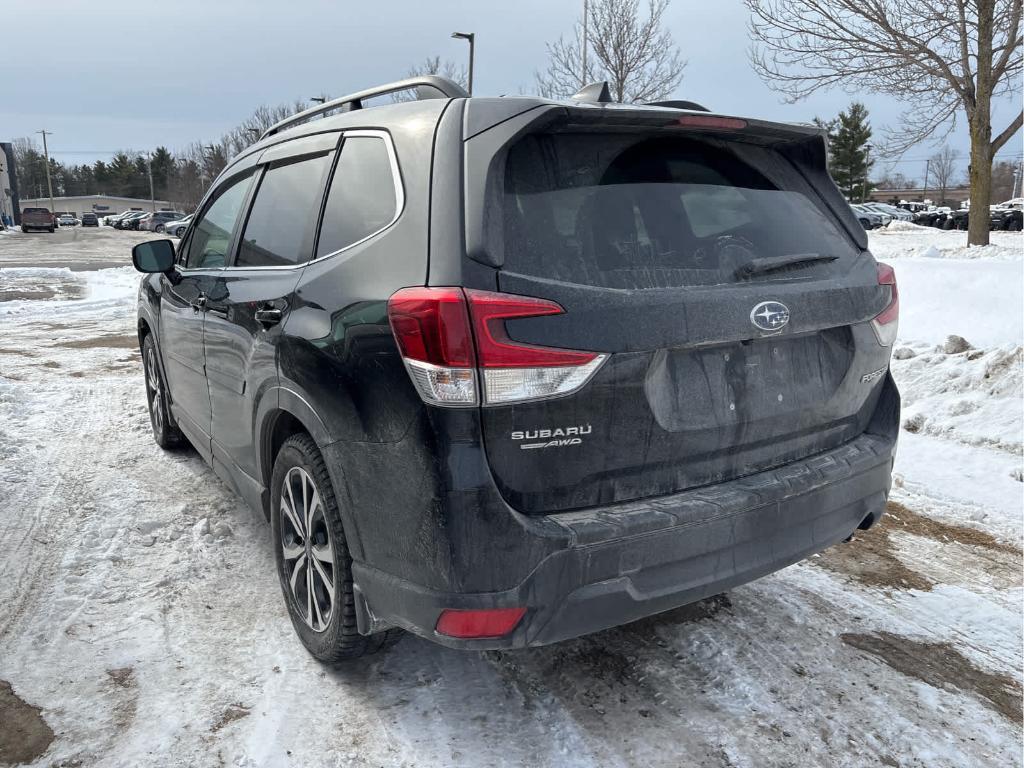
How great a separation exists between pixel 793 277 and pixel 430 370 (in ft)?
4.16

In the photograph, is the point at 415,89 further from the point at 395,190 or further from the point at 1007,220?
the point at 1007,220

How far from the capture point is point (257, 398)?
3.06 m

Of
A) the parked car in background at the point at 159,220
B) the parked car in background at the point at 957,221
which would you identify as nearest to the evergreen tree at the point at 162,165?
the parked car in background at the point at 159,220

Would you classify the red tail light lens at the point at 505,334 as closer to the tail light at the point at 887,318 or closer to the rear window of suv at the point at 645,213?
the rear window of suv at the point at 645,213

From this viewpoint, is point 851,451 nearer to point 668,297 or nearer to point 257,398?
point 668,297

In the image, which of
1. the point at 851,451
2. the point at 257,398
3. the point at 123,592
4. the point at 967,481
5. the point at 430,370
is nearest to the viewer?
the point at 430,370

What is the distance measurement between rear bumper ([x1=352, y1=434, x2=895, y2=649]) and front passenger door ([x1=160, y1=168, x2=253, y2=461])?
1.93 meters

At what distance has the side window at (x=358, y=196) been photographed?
2498 millimetres

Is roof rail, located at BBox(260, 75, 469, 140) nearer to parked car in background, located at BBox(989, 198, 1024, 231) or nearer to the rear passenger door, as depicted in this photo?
the rear passenger door

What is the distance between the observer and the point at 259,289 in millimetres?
3084

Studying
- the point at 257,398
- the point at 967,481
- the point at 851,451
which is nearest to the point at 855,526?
the point at 851,451

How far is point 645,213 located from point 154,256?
2949mm

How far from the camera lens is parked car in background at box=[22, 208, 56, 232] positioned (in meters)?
56.1

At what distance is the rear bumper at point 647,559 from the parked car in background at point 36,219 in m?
64.1
